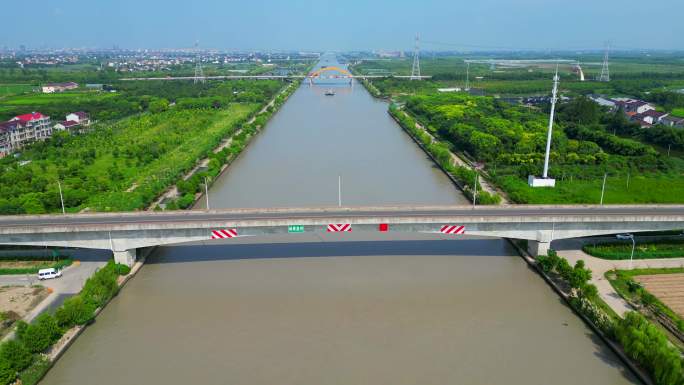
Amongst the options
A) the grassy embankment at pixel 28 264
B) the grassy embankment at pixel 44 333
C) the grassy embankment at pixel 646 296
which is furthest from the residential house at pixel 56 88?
the grassy embankment at pixel 646 296

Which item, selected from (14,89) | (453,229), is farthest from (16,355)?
(14,89)

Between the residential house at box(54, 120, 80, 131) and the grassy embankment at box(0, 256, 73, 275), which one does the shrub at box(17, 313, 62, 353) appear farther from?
the residential house at box(54, 120, 80, 131)

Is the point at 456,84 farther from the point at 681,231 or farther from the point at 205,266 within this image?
the point at 205,266

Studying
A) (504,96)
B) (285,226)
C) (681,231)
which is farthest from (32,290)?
(504,96)

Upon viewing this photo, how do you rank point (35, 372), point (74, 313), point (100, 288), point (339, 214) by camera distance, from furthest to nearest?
point (339, 214)
point (100, 288)
point (74, 313)
point (35, 372)

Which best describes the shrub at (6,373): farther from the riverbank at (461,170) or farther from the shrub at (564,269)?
the riverbank at (461,170)

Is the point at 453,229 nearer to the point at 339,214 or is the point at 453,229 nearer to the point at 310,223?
the point at 339,214
